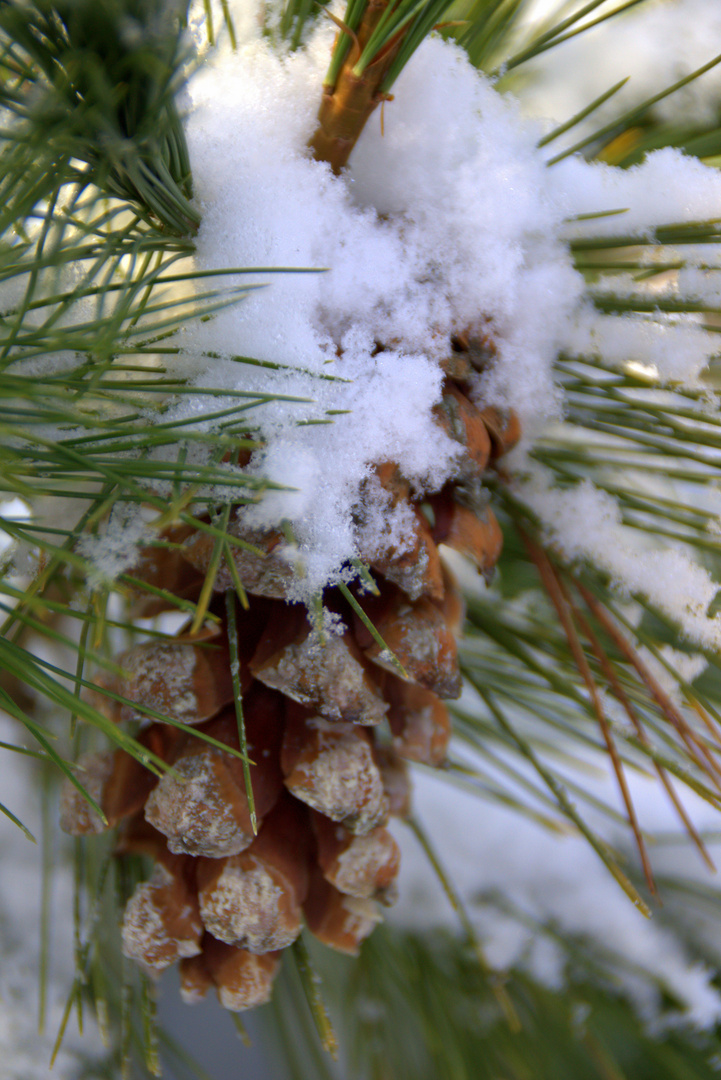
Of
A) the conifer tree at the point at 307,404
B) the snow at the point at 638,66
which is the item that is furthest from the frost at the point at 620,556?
the snow at the point at 638,66

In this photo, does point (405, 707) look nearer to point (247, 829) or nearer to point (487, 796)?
point (247, 829)

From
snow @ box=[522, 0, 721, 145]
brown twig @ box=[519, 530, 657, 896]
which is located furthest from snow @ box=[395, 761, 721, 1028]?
snow @ box=[522, 0, 721, 145]

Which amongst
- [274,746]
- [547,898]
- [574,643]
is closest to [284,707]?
[274,746]

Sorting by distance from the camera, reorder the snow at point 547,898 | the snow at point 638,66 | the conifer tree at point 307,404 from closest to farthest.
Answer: the conifer tree at point 307,404 < the snow at point 638,66 < the snow at point 547,898

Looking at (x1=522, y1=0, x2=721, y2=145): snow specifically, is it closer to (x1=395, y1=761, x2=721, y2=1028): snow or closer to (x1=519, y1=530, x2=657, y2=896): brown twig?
(x1=519, y1=530, x2=657, y2=896): brown twig

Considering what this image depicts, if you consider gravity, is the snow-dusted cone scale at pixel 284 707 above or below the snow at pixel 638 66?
below

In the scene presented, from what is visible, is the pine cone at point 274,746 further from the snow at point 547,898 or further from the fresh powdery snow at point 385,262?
the snow at point 547,898

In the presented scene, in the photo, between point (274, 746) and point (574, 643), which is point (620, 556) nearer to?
point (574, 643)

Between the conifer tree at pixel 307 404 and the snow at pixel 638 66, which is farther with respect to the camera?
the snow at pixel 638 66
